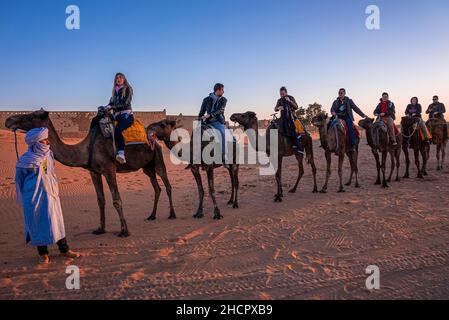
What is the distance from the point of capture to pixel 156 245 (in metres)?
6.65

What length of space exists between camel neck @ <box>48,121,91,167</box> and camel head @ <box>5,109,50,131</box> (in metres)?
0.24

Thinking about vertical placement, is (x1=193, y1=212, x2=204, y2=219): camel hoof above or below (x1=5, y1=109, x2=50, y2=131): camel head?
below

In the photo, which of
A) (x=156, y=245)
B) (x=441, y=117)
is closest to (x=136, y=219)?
(x=156, y=245)

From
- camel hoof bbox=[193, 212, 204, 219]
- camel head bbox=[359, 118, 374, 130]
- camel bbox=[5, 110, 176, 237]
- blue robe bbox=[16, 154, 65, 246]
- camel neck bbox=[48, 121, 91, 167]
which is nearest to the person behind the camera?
blue robe bbox=[16, 154, 65, 246]

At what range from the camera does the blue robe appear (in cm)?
552

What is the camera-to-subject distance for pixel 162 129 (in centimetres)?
849

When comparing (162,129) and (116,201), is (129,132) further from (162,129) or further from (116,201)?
(116,201)

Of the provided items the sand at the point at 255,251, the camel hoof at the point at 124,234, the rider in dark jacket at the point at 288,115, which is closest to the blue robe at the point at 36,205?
the sand at the point at 255,251

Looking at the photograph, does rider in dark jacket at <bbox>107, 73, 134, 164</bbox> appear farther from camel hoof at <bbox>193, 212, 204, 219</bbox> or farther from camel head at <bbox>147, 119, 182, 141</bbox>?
camel hoof at <bbox>193, 212, 204, 219</bbox>

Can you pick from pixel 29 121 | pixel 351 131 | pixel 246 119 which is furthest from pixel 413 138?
pixel 29 121

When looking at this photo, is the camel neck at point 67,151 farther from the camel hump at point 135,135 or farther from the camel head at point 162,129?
the camel head at point 162,129

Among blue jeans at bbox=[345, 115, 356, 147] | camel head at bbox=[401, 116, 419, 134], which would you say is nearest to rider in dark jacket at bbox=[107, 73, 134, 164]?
blue jeans at bbox=[345, 115, 356, 147]

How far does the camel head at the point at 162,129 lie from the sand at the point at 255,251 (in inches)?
83.5

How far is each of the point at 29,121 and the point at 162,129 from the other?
3.01 meters
